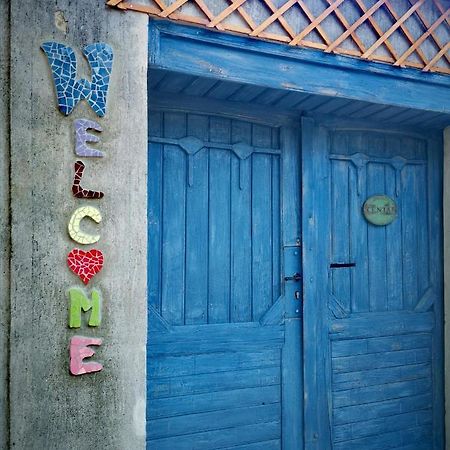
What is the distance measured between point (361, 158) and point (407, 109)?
1.44 feet

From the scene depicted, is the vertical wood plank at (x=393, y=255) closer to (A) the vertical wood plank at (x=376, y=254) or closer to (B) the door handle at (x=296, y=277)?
(A) the vertical wood plank at (x=376, y=254)

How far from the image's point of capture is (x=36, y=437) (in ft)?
6.50

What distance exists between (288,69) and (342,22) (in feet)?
1.44

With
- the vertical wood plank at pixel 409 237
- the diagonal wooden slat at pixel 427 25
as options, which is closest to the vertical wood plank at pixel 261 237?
the vertical wood plank at pixel 409 237

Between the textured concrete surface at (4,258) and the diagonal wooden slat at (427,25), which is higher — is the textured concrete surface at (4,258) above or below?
below

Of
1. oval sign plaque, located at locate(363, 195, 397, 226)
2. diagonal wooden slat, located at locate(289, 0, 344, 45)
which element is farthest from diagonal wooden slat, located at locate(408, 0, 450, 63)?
oval sign plaque, located at locate(363, 195, 397, 226)

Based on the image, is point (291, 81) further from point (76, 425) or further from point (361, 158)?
point (76, 425)

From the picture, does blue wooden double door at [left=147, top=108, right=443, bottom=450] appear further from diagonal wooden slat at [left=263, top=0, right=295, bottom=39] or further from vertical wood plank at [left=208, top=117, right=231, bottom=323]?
diagonal wooden slat at [left=263, top=0, right=295, bottom=39]

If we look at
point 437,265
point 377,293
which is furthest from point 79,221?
point 437,265

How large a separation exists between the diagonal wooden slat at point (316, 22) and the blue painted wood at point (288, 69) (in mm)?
54

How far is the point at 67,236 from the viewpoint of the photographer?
6.76 ft

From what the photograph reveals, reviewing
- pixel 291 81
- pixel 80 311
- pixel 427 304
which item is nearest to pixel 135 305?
pixel 80 311

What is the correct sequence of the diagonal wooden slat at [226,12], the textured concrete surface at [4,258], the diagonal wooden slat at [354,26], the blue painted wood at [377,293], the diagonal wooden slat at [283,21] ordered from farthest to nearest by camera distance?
1. the blue painted wood at [377,293]
2. the diagonal wooden slat at [354,26]
3. the diagonal wooden slat at [283,21]
4. the diagonal wooden slat at [226,12]
5. the textured concrete surface at [4,258]

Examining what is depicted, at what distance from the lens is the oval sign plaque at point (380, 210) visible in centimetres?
323
